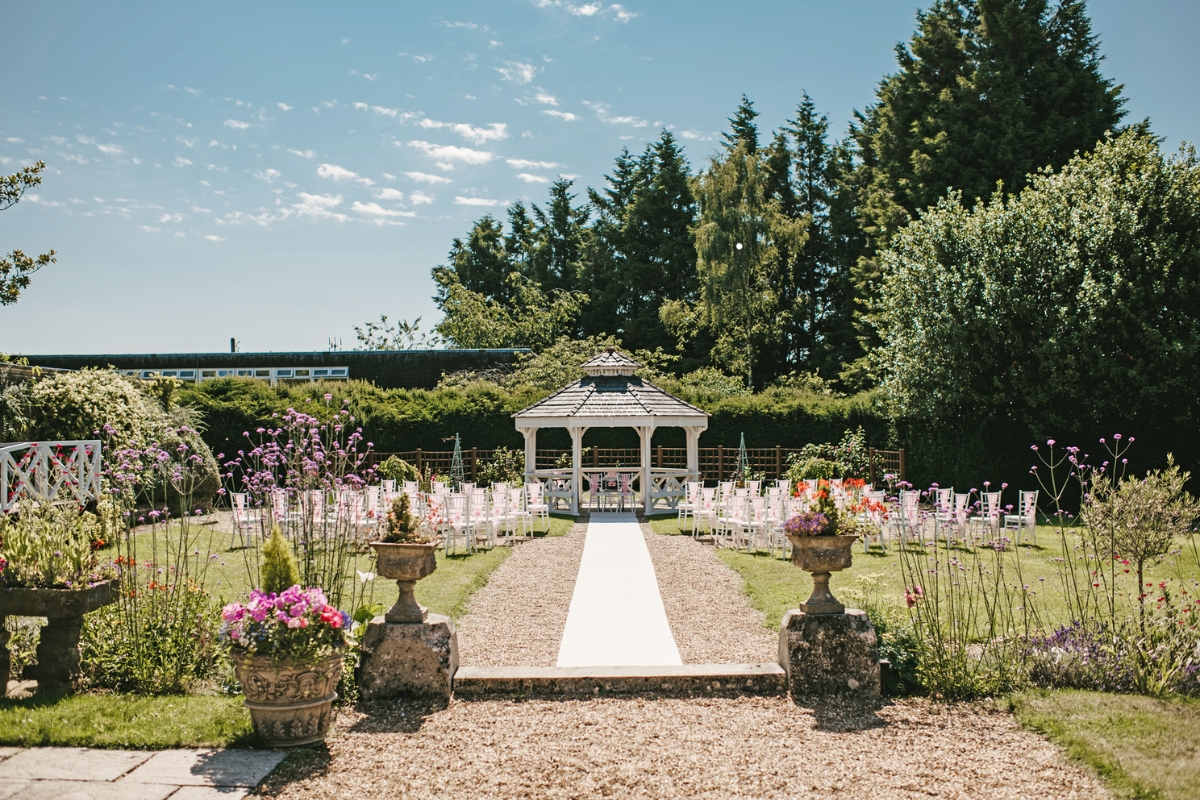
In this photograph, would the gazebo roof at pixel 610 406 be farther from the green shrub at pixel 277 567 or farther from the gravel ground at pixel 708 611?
the green shrub at pixel 277 567

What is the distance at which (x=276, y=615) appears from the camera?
14.2ft

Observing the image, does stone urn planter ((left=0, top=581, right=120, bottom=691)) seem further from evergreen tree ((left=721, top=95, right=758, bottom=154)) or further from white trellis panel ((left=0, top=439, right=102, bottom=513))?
evergreen tree ((left=721, top=95, right=758, bottom=154))

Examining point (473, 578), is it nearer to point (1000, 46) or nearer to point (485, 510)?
point (485, 510)

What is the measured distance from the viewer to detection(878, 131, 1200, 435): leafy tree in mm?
15500

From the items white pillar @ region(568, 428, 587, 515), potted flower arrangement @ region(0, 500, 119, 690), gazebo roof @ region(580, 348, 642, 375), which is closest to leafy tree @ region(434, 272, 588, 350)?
gazebo roof @ region(580, 348, 642, 375)

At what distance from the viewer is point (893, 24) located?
27297 mm

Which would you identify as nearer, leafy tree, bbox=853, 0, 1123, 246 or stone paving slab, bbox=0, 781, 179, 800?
stone paving slab, bbox=0, 781, 179, 800

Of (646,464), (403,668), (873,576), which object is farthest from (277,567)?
(646,464)

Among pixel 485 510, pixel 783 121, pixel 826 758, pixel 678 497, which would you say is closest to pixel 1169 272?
pixel 678 497

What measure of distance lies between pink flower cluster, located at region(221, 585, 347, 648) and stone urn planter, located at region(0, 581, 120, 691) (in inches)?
54.1

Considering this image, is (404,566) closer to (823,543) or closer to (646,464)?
(823,543)

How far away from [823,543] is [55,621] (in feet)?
17.0

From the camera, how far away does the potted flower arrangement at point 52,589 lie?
16.0ft

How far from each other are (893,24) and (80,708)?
100 feet
